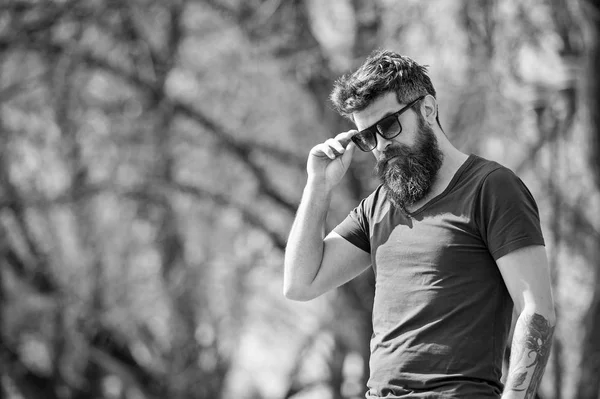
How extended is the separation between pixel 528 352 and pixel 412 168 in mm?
592

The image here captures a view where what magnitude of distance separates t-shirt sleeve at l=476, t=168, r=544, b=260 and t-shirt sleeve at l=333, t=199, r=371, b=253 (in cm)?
47

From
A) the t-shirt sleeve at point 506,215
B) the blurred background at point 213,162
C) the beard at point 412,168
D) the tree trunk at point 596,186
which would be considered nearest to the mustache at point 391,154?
the beard at point 412,168

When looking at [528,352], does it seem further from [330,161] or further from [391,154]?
[330,161]

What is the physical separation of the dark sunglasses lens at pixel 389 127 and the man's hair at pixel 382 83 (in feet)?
0.20

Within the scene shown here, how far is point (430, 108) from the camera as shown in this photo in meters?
2.69

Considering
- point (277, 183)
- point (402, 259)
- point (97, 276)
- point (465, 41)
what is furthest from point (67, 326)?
point (402, 259)

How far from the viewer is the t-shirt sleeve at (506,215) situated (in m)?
2.38

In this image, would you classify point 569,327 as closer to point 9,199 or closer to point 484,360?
point 9,199

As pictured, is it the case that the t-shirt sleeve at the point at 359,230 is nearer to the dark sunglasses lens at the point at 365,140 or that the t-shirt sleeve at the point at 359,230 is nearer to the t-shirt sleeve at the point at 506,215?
the dark sunglasses lens at the point at 365,140

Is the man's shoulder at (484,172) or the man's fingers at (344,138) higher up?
the man's fingers at (344,138)

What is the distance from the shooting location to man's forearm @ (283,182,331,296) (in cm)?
287

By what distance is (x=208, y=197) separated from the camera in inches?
419

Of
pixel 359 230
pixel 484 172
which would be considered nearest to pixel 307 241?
pixel 359 230

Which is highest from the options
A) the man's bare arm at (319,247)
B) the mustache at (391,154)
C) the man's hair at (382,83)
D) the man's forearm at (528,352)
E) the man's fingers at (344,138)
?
the man's hair at (382,83)
